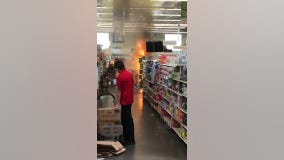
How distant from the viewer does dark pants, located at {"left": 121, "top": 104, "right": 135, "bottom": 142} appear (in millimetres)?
7016

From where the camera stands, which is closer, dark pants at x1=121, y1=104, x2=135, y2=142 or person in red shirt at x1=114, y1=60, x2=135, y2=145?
person in red shirt at x1=114, y1=60, x2=135, y2=145
